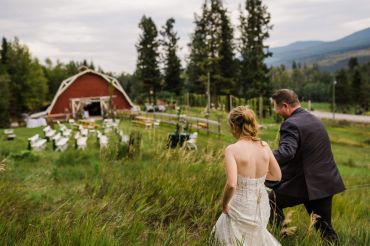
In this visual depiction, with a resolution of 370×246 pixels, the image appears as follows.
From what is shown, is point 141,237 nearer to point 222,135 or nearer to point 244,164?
point 244,164

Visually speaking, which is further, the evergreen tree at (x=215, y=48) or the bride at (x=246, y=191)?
the evergreen tree at (x=215, y=48)

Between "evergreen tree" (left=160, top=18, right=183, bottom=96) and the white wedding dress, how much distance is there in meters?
49.2

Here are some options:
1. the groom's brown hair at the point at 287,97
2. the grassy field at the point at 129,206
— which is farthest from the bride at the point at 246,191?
the groom's brown hair at the point at 287,97

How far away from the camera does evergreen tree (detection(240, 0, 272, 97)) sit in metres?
41.5

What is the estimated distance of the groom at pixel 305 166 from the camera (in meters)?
3.85

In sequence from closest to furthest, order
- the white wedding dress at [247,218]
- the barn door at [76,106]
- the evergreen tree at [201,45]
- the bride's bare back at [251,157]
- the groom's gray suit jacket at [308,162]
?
1. the bride's bare back at [251,157]
2. the white wedding dress at [247,218]
3. the groom's gray suit jacket at [308,162]
4. the barn door at [76,106]
5. the evergreen tree at [201,45]

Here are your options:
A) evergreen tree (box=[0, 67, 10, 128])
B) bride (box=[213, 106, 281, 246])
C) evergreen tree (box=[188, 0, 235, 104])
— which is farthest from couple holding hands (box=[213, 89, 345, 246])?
evergreen tree (box=[0, 67, 10, 128])

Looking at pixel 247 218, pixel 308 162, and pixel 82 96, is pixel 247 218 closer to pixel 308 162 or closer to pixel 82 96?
pixel 308 162

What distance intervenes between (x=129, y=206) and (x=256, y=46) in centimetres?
3954

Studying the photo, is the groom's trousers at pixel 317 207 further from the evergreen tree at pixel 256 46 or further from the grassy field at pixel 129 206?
the evergreen tree at pixel 256 46

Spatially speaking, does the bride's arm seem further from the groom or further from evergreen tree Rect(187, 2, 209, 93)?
evergreen tree Rect(187, 2, 209, 93)

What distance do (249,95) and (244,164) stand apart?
4001cm

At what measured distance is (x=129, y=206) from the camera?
4.22 m

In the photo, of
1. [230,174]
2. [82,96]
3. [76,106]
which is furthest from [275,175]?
[82,96]
